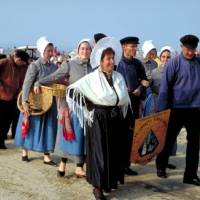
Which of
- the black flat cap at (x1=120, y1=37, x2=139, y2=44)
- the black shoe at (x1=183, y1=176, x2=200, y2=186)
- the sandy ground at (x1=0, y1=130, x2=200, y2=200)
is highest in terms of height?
the black flat cap at (x1=120, y1=37, x2=139, y2=44)

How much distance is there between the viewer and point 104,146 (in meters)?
5.71

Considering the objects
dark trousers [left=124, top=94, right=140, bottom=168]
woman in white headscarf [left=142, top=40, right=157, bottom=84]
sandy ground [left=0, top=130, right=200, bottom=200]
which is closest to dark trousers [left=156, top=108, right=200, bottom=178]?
sandy ground [left=0, top=130, right=200, bottom=200]

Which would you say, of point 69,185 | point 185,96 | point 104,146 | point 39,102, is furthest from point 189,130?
point 39,102

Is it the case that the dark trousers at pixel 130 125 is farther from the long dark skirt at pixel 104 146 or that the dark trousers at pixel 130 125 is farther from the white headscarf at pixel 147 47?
the white headscarf at pixel 147 47

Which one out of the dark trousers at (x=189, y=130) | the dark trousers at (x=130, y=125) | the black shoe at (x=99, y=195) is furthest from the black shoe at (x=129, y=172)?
the black shoe at (x=99, y=195)

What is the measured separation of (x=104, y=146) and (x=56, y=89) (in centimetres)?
121

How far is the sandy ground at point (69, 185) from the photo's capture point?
5.99 m

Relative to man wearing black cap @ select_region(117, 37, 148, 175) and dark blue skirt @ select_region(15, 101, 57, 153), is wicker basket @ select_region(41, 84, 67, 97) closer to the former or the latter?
dark blue skirt @ select_region(15, 101, 57, 153)

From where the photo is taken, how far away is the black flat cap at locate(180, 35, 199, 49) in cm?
620

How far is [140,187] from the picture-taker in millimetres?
6395

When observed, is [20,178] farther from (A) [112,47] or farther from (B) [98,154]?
(A) [112,47]

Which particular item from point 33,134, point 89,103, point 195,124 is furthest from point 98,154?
point 33,134

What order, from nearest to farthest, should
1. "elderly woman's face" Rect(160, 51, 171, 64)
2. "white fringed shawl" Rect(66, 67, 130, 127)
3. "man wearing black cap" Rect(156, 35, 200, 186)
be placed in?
1. "white fringed shawl" Rect(66, 67, 130, 127)
2. "man wearing black cap" Rect(156, 35, 200, 186)
3. "elderly woman's face" Rect(160, 51, 171, 64)

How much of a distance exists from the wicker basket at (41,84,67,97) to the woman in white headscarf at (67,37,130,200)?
0.62 metres
